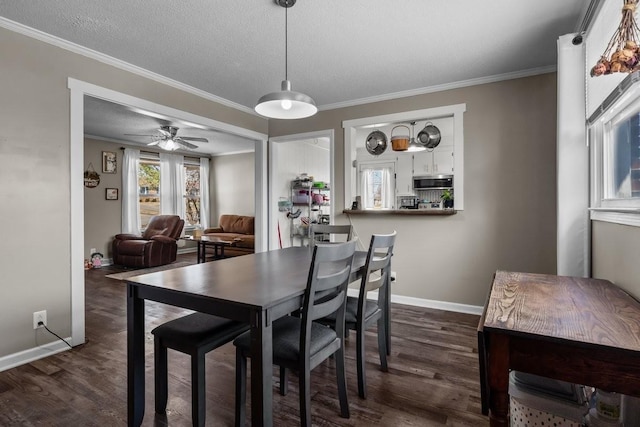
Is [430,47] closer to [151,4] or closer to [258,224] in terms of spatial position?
[151,4]

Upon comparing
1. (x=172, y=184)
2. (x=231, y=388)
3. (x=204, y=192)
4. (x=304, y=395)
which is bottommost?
(x=231, y=388)

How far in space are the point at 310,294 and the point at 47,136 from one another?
Answer: 248 centimetres

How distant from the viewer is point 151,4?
2205 millimetres

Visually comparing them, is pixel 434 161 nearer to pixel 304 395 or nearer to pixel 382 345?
pixel 382 345

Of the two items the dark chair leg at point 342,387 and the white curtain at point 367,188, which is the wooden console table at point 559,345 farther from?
the white curtain at point 367,188

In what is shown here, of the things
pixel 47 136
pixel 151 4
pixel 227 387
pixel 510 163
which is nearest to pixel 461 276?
pixel 510 163

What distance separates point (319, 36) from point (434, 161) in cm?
463

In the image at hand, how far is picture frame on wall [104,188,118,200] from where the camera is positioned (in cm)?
662

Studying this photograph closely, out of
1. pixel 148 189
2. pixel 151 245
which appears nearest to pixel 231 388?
pixel 151 245

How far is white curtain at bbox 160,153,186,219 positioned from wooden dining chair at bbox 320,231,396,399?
6.58 meters

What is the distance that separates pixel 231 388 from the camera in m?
2.07

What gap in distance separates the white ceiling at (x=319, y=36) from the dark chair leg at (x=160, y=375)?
2.11 meters

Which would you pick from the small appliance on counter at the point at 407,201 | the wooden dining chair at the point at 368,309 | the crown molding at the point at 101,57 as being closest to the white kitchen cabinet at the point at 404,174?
the small appliance on counter at the point at 407,201

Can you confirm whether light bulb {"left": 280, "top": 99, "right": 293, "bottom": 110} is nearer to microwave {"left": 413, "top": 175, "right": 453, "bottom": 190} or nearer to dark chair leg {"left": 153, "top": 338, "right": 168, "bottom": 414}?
dark chair leg {"left": 153, "top": 338, "right": 168, "bottom": 414}
